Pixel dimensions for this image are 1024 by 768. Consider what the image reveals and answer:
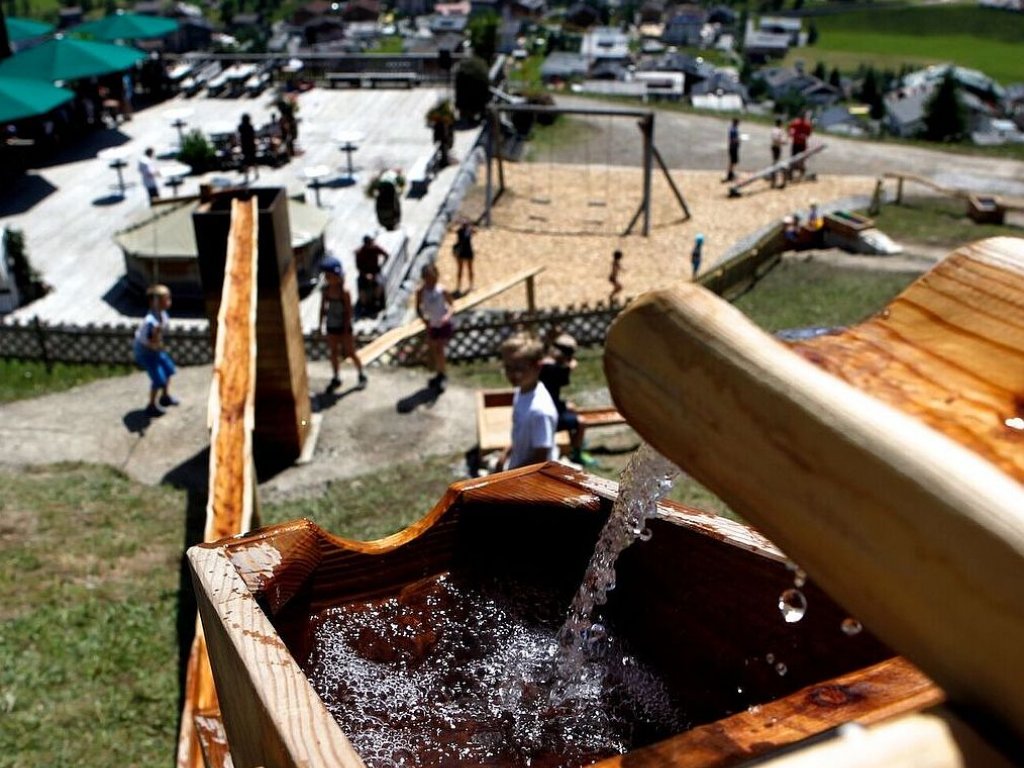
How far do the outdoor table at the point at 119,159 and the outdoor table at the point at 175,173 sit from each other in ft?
2.69

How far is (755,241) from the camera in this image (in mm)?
19562

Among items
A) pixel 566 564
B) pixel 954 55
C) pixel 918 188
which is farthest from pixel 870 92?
pixel 566 564

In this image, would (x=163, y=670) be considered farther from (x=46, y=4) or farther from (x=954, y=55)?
(x=46, y=4)

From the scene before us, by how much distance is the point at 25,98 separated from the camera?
21422 mm

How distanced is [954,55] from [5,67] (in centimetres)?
12113

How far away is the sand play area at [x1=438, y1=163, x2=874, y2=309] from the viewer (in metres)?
17.9

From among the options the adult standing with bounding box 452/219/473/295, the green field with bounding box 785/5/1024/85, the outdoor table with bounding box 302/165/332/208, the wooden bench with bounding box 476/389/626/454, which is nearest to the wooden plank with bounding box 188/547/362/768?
the wooden bench with bounding box 476/389/626/454

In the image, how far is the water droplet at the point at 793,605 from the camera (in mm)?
1958

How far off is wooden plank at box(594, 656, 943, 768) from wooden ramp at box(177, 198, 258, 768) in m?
1.61

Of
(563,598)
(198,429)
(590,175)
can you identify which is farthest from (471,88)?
(563,598)

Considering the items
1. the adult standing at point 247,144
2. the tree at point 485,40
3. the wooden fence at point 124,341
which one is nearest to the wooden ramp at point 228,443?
the wooden fence at point 124,341

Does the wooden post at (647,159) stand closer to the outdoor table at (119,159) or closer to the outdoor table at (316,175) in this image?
the outdoor table at (316,175)

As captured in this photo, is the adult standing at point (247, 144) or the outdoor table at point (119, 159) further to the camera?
the adult standing at point (247, 144)

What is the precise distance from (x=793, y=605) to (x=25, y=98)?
76.6 feet
